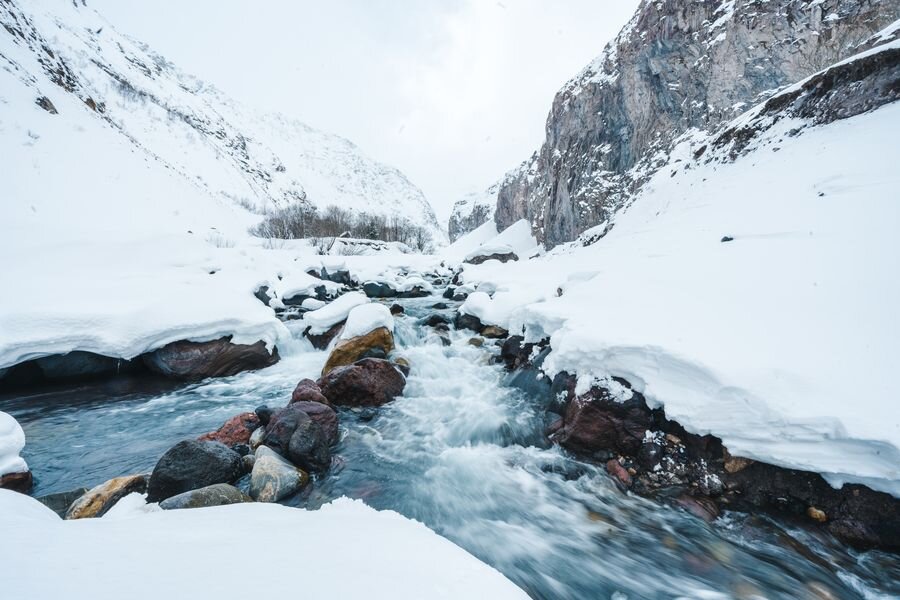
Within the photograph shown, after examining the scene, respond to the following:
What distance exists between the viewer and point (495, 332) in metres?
8.66

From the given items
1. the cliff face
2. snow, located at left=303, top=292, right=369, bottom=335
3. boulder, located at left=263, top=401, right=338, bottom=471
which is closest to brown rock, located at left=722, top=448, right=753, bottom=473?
boulder, located at left=263, top=401, right=338, bottom=471

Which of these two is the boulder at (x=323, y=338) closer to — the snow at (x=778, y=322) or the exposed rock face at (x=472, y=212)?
the snow at (x=778, y=322)

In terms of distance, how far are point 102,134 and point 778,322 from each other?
31159 mm

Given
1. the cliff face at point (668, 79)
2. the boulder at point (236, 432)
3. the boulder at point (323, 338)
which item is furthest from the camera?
the cliff face at point (668, 79)

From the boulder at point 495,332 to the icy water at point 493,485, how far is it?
1706 millimetres

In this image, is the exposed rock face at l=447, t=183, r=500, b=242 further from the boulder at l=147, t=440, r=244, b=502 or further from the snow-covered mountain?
the boulder at l=147, t=440, r=244, b=502

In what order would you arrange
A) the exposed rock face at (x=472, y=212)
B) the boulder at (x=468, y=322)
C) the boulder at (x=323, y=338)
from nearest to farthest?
the boulder at (x=323, y=338)
the boulder at (x=468, y=322)
the exposed rock face at (x=472, y=212)

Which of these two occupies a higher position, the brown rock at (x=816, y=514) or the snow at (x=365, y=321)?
the snow at (x=365, y=321)

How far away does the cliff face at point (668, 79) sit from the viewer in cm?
1472

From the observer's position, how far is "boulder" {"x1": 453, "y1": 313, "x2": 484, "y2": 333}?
9.22 meters

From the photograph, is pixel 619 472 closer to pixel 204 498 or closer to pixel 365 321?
pixel 204 498

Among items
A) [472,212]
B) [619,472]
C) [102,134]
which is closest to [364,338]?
[619,472]

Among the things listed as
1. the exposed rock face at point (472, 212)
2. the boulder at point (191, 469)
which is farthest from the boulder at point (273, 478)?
the exposed rock face at point (472, 212)

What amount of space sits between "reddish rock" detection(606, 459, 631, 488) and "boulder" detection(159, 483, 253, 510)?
3.79 m
